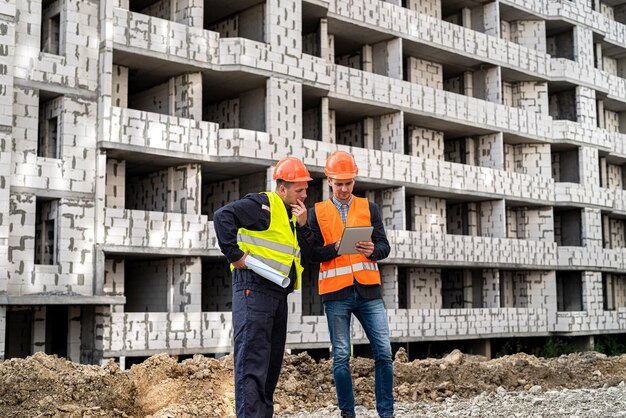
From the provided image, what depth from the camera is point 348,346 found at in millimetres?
7613

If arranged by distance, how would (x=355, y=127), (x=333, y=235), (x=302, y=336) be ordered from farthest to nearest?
(x=355, y=127)
(x=302, y=336)
(x=333, y=235)

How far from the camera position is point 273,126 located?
20.9 m

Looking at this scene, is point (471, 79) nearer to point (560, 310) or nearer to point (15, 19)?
point (560, 310)

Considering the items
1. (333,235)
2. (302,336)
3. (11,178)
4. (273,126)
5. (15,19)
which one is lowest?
(302,336)

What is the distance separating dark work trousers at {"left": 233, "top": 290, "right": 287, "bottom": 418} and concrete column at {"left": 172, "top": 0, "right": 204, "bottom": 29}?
15274 millimetres

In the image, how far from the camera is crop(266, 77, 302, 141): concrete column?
20922mm

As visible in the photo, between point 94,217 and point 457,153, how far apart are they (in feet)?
51.4

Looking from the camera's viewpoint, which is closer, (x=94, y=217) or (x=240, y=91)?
(x=94, y=217)

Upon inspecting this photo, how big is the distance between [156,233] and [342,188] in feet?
38.0

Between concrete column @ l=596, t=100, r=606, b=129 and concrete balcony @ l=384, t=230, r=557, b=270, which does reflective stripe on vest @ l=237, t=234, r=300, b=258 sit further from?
concrete column @ l=596, t=100, r=606, b=129

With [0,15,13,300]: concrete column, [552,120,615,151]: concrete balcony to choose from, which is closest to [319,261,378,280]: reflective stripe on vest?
[0,15,13,300]: concrete column

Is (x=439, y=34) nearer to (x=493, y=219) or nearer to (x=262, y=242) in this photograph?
(x=493, y=219)

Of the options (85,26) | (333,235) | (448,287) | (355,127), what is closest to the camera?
(333,235)

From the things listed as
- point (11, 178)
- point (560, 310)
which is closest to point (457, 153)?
point (560, 310)
